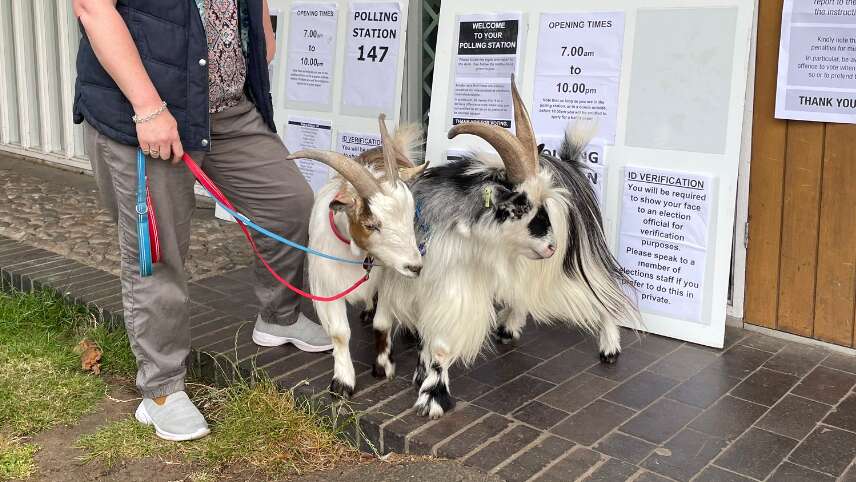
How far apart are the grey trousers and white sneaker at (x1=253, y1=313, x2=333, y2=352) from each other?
266 millimetres

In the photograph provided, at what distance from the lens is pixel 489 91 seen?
15.5 ft

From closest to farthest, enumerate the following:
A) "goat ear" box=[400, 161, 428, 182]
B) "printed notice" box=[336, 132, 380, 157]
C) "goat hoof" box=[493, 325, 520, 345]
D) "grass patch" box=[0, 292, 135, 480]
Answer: "goat ear" box=[400, 161, 428, 182], "grass patch" box=[0, 292, 135, 480], "goat hoof" box=[493, 325, 520, 345], "printed notice" box=[336, 132, 380, 157]

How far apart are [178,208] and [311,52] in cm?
256

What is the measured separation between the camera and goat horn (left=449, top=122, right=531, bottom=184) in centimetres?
330

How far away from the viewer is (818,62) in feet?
12.7

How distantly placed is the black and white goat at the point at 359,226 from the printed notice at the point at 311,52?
1812 mm

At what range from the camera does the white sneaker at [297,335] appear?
4.14 metres

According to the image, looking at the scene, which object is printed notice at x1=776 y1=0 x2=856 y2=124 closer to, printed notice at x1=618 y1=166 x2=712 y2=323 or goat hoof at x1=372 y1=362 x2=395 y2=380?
printed notice at x1=618 y1=166 x2=712 y2=323

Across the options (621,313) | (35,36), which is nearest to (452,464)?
(621,313)

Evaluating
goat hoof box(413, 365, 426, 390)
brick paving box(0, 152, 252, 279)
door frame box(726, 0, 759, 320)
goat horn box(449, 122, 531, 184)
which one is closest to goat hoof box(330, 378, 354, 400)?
goat hoof box(413, 365, 426, 390)

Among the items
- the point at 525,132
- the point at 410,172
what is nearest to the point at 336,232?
the point at 410,172

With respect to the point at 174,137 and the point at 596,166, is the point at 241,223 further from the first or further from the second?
the point at 596,166

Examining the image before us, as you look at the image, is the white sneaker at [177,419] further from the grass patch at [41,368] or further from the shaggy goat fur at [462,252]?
the shaggy goat fur at [462,252]

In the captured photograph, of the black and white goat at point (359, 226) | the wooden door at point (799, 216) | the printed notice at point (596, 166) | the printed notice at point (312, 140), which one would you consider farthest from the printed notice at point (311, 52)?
the wooden door at point (799, 216)
